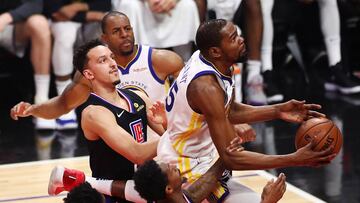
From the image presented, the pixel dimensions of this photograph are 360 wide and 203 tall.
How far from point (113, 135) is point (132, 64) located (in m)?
1.30

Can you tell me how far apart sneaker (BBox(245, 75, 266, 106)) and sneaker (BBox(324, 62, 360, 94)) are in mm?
889

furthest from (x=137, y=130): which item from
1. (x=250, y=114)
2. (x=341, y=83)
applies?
(x=341, y=83)

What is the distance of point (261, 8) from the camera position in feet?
26.9

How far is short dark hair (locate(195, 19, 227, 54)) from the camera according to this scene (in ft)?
14.1

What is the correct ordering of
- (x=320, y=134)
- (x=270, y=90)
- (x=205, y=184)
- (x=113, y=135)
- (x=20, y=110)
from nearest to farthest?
(x=205, y=184) < (x=320, y=134) < (x=113, y=135) < (x=20, y=110) < (x=270, y=90)

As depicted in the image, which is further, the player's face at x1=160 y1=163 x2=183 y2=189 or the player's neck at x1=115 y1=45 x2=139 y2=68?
the player's neck at x1=115 y1=45 x2=139 y2=68

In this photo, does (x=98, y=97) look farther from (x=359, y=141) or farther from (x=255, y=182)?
(x=359, y=141)

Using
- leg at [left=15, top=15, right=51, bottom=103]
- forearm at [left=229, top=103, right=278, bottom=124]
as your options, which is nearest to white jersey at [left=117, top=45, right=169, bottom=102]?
forearm at [left=229, top=103, right=278, bottom=124]

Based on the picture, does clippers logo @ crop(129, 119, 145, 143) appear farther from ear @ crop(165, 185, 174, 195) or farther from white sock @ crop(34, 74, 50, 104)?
white sock @ crop(34, 74, 50, 104)

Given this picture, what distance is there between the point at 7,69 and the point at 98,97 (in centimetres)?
413

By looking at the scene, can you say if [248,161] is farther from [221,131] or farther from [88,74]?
[88,74]

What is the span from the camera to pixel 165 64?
568 cm

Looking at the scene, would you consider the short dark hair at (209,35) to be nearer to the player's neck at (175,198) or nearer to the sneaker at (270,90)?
the player's neck at (175,198)

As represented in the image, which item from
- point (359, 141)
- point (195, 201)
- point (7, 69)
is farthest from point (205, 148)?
point (7, 69)
